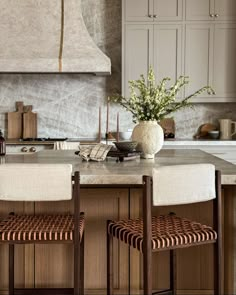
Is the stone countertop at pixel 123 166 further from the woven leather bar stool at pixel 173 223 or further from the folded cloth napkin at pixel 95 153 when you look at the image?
the woven leather bar stool at pixel 173 223

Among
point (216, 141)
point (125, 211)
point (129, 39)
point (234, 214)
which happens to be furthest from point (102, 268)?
point (129, 39)

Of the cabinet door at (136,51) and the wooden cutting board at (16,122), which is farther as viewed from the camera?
the wooden cutting board at (16,122)

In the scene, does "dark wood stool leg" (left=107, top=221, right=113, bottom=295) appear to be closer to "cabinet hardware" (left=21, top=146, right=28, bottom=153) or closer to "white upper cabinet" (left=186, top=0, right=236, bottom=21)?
"cabinet hardware" (left=21, top=146, right=28, bottom=153)

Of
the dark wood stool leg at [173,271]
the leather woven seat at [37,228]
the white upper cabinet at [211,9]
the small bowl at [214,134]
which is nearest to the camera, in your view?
the leather woven seat at [37,228]

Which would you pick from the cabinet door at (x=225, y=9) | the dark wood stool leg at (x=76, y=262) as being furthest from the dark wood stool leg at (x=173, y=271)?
the cabinet door at (x=225, y=9)

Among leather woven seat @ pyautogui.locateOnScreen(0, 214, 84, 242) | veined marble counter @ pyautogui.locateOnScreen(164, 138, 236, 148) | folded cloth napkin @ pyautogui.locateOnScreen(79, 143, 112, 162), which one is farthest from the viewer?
veined marble counter @ pyautogui.locateOnScreen(164, 138, 236, 148)

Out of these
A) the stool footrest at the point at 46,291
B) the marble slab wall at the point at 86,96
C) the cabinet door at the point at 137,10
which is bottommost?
the stool footrest at the point at 46,291

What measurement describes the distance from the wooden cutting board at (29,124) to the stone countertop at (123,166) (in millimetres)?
1993

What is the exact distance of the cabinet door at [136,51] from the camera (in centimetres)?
493

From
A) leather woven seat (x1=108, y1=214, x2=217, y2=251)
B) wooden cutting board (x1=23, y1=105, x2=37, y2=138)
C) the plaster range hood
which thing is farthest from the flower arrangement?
wooden cutting board (x1=23, y1=105, x2=37, y2=138)

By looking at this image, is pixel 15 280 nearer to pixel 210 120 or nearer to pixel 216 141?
pixel 216 141

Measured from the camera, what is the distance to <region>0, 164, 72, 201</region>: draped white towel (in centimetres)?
206

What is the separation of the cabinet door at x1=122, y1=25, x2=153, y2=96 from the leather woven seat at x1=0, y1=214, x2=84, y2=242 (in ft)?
8.98

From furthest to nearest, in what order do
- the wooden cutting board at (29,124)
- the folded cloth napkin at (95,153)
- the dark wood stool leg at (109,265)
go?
the wooden cutting board at (29,124)
the folded cloth napkin at (95,153)
the dark wood stool leg at (109,265)
